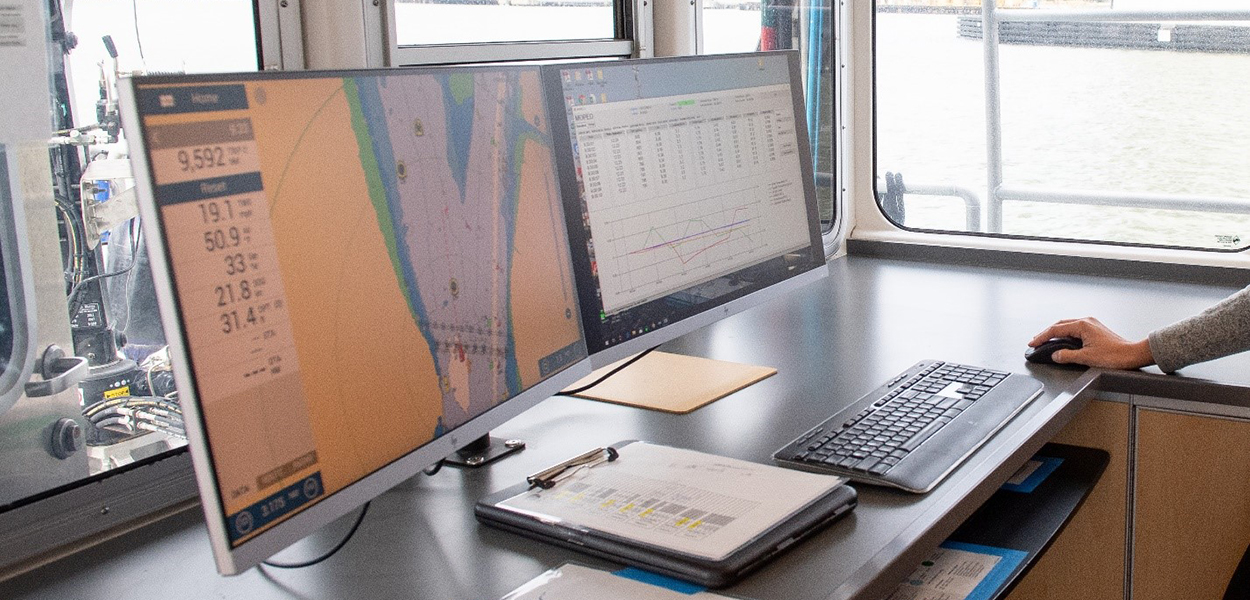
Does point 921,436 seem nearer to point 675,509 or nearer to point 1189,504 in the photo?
point 675,509

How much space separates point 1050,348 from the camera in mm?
1718

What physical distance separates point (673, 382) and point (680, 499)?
1.76 ft

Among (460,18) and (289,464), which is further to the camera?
(460,18)

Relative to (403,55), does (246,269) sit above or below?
below

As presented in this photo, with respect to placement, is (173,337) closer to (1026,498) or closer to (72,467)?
(72,467)

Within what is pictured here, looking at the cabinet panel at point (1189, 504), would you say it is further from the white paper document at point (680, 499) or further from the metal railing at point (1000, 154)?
the metal railing at point (1000, 154)

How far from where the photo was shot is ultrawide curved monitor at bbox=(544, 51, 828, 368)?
4.31ft

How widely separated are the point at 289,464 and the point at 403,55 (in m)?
0.95

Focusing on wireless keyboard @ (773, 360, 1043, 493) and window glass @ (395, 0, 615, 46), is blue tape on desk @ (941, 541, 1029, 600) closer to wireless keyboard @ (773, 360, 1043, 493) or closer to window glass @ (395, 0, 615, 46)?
wireless keyboard @ (773, 360, 1043, 493)

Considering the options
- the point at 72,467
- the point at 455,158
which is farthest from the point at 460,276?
the point at 72,467

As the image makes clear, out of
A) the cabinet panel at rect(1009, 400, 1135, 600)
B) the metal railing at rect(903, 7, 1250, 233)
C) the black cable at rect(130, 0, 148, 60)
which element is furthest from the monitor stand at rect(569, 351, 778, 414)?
the metal railing at rect(903, 7, 1250, 233)

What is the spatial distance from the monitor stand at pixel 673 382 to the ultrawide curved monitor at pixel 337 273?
360mm

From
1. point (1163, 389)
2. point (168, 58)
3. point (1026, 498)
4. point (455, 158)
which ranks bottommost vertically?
point (1026, 498)

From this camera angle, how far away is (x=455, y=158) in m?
1.07
